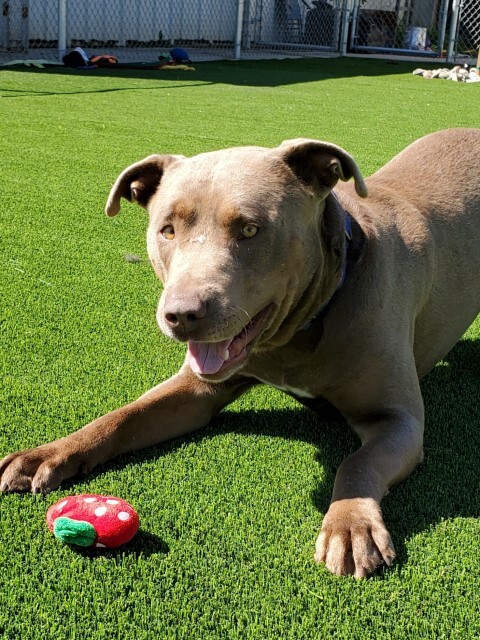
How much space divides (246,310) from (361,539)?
73 centimetres

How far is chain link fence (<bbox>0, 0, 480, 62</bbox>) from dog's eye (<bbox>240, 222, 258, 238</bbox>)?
13092mm

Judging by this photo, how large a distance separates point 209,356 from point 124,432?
0.45 meters

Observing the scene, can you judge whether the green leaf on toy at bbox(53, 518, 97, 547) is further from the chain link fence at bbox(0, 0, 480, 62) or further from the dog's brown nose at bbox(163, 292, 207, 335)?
the chain link fence at bbox(0, 0, 480, 62)

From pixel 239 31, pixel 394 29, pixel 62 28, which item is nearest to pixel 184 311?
pixel 62 28

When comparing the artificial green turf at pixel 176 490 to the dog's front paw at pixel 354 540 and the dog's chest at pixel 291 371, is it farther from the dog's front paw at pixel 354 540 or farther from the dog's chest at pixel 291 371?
the dog's chest at pixel 291 371

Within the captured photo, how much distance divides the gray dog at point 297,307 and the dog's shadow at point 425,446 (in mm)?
65

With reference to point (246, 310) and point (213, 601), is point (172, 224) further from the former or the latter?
point (213, 601)

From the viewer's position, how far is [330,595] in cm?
223

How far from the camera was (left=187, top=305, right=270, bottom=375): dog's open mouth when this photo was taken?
2699 millimetres

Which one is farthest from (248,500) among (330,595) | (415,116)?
(415,116)

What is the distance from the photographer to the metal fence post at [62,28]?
14.5 meters

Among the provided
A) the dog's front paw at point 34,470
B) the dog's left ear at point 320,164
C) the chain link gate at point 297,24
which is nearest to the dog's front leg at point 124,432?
the dog's front paw at point 34,470

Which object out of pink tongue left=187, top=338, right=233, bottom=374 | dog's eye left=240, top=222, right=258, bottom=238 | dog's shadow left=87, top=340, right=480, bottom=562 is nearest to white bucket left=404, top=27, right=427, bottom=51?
dog's shadow left=87, top=340, right=480, bottom=562

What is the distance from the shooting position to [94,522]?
7.82ft
